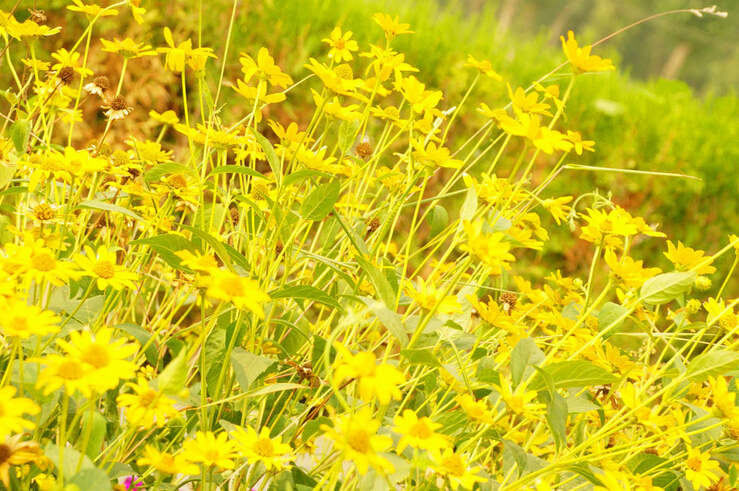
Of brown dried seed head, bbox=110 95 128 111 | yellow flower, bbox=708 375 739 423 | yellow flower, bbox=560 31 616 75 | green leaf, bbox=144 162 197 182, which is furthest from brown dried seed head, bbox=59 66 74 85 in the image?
yellow flower, bbox=708 375 739 423

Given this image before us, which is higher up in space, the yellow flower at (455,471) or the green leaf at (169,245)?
the green leaf at (169,245)

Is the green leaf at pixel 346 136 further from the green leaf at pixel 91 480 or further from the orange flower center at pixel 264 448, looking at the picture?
the green leaf at pixel 91 480

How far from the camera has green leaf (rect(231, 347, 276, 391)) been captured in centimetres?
64

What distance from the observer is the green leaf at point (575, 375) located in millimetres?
633

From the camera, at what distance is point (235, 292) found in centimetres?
54

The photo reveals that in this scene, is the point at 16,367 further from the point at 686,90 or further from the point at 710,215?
A: the point at 686,90

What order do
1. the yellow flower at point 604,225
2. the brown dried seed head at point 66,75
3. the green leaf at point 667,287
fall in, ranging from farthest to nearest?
the brown dried seed head at point 66,75 < the yellow flower at point 604,225 < the green leaf at point 667,287

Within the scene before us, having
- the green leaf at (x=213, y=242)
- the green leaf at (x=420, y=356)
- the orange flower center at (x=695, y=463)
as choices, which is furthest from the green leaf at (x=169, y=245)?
the orange flower center at (x=695, y=463)

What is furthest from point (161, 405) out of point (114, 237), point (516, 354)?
point (114, 237)

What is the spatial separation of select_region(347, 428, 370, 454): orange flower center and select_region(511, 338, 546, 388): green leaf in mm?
203

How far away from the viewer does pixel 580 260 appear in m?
2.52

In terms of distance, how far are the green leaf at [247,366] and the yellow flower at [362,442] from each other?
157mm

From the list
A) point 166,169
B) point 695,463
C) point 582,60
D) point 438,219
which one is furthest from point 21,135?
point 695,463

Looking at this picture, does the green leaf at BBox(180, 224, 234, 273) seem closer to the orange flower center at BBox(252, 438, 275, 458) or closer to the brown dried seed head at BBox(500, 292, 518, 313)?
the orange flower center at BBox(252, 438, 275, 458)
